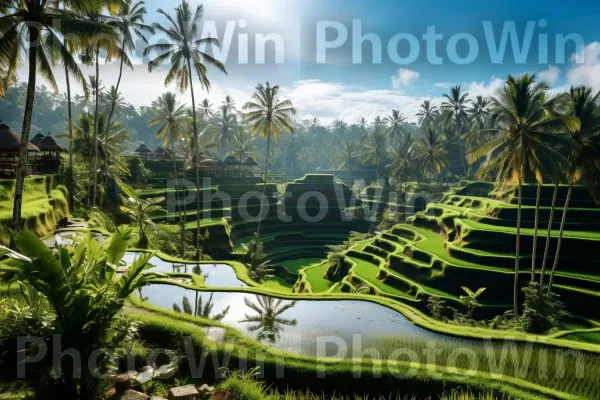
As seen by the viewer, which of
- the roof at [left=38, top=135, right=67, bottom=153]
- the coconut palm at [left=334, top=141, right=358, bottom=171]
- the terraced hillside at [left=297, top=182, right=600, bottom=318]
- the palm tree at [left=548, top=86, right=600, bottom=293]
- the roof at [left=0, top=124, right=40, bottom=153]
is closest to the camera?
the palm tree at [left=548, top=86, right=600, bottom=293]

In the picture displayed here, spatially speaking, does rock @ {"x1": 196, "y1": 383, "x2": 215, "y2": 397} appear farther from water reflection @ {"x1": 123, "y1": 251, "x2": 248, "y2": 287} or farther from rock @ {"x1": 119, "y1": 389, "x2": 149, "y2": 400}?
water reflection @ {"x1": 123, "y1": 251, "x2": 248, "y2": 287}

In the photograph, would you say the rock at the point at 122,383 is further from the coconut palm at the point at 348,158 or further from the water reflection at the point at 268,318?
the coconut palm at the point at 348,158

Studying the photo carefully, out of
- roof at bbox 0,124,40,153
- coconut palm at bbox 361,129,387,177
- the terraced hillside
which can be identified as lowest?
the terraced hillside

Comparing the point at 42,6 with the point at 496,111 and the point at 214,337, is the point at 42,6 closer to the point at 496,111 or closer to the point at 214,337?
the point at 214,337

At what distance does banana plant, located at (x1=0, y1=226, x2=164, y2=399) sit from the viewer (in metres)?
4.95

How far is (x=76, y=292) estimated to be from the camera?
5328 millimetres

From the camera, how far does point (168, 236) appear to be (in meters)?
24.4

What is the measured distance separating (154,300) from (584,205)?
28.1 metres

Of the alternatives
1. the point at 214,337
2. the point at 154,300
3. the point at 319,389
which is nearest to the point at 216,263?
the point at 154,300

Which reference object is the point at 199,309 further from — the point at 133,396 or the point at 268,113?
the point at 268,113

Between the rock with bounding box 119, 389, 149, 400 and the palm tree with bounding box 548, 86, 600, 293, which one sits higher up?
the palm tree with bounding box 548, 86, 600, 293

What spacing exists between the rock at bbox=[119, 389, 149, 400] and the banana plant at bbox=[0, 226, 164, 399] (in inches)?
20.5

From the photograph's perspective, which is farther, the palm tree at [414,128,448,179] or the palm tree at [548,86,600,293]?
the palm tree at [414,128,448,179]

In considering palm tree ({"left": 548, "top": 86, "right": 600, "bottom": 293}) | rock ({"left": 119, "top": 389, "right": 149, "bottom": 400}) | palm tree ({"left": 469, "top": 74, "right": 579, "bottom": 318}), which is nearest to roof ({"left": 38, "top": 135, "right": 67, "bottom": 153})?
rock ({"left": 119, "top": 389, "right": 149, "bottom": 400})
